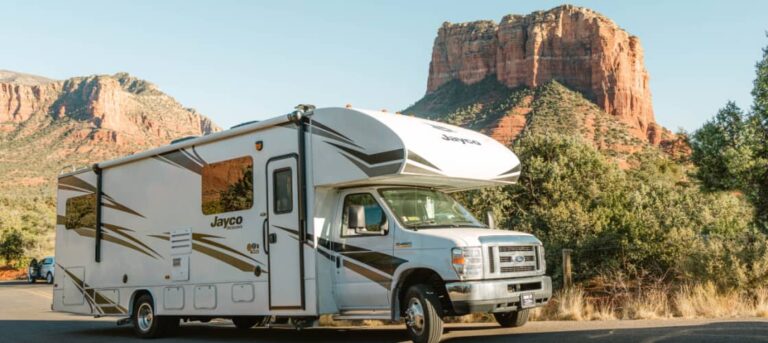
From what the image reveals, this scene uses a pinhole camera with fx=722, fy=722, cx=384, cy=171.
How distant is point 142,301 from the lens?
12.8 m

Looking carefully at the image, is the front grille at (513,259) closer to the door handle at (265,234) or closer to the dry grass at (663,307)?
the dry grass at (663,307)

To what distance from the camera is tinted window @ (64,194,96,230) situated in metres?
14.2

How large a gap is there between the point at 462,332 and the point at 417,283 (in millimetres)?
1921

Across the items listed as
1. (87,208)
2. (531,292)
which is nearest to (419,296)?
(531,292)

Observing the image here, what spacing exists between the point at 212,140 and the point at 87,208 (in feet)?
14.0

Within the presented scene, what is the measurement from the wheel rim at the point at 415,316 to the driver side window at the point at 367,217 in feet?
3.30

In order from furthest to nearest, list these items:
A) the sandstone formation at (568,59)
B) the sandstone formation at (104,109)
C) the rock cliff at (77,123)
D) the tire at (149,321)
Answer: the sandstone formation at (104,109)
the sandstone formation at (568,59)
the rock cliff at (77,123)
the tire at (149,321)

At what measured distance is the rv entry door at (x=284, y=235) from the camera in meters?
9.97

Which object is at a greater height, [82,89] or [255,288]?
[82,89]

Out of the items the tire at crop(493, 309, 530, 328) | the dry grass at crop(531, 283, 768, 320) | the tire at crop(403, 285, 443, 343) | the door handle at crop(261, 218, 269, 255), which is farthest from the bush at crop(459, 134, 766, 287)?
the door handle at crop(261, 218, 269, 255)

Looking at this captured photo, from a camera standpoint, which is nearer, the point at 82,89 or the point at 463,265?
the point at 463,265

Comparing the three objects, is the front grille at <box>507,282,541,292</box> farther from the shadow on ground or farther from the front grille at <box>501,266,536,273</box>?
the shadow on ground

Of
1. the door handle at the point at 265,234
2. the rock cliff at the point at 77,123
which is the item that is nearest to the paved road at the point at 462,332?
the door handle at the point at 265,234

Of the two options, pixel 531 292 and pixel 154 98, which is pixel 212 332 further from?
pixel 154 98
